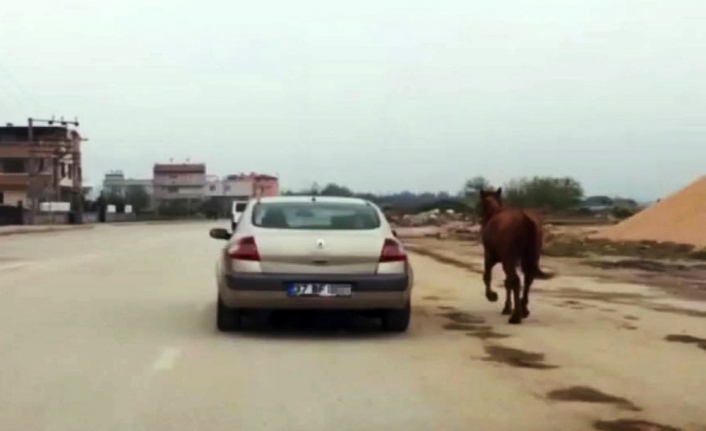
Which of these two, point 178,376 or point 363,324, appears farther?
point 363,324

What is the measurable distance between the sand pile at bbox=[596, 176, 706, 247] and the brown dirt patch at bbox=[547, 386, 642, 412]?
33.4 meters

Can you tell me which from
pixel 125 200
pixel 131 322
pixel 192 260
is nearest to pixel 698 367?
pixel 131 322

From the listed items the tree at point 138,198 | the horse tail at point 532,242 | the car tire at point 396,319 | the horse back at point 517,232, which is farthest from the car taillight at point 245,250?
the tree at point 138,198

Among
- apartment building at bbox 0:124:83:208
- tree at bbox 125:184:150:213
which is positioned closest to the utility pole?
apartment building at bbox 0:124:83:208

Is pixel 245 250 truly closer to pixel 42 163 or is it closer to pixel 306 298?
pixel 306 298

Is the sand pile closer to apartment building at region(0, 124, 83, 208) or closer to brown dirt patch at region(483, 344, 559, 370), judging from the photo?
brown dirt patch at region(483, 344, 559, 370)

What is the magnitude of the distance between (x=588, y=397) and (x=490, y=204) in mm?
7403

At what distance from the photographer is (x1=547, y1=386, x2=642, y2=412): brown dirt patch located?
30.1ft

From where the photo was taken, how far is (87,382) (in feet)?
33.0

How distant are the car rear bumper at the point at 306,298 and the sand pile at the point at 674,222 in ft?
101

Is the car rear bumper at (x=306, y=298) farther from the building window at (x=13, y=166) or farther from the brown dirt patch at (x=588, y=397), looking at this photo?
the building window at (x=13, y=166)

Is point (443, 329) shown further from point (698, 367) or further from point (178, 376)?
point (178, 376)

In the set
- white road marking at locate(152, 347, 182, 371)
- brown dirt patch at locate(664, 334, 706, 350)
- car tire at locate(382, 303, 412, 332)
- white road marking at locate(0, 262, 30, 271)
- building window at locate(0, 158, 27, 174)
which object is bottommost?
white road marking at locate(0, 262, 30, 271)

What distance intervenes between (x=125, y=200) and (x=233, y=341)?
14756 centimetres
